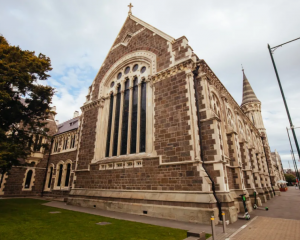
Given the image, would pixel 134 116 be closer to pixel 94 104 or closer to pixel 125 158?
pixel 125 158

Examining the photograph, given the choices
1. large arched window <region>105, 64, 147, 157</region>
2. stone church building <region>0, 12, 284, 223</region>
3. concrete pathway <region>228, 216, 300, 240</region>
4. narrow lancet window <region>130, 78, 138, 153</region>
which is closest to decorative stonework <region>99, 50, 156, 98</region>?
stone church building <region>0, 12, 284, 223</region>

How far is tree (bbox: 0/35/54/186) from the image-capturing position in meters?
10.8

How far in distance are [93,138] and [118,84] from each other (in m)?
5.58

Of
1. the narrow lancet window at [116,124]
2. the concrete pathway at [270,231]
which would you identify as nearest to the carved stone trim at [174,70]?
the narrow lancet window at [116,124]

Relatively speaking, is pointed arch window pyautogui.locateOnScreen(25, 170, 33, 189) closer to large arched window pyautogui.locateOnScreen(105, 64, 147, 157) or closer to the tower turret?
large arched window pyautogui.locateOnScreen(105, 64, 147, 157)

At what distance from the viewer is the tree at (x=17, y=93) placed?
10773 millimetres

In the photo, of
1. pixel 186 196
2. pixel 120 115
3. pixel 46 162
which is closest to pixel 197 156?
pixel 186 196

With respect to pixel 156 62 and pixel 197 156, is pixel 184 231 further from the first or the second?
pixel 156 62

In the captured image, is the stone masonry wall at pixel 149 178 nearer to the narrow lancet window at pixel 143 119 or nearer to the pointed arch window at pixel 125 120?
the narrow lancet window at pixel 143 119

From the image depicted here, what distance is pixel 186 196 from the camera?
406 inches

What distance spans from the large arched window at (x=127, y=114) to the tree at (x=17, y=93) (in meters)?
5.37

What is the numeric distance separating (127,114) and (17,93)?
25.8ft

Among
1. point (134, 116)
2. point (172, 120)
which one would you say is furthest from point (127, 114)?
point (172, 120)

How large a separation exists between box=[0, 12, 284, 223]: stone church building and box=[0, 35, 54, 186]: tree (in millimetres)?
5444
